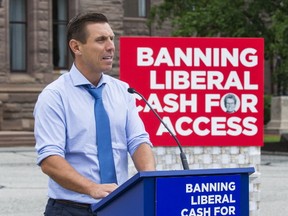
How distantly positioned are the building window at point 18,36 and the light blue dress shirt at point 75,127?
31.3 m

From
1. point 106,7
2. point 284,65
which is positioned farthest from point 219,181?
point 106,7

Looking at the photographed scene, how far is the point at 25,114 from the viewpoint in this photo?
34188mm

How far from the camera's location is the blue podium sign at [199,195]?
12.0ft

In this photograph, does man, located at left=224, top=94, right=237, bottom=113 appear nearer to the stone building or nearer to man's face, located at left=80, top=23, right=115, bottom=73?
man's face, located at left=80, top=23, right=115, bottom=73

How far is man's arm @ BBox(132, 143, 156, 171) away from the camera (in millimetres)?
4348

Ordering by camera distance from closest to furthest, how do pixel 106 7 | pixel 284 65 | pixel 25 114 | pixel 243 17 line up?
1. pixel 284 65
2. pixel 243 17
3. pixel 25 114
4. pixel 106 7

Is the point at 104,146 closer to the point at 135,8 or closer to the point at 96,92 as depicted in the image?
the point at 96,92

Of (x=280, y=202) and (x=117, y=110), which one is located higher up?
(x=117, y=110)

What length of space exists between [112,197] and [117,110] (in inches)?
26.8

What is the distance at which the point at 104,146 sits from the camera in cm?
423

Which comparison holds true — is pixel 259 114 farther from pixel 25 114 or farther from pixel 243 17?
pixel 25 114

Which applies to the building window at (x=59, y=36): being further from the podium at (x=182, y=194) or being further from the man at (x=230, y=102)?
the podium at (x=182, y=194)

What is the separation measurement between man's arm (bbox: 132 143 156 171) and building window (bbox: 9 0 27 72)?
31275 mm

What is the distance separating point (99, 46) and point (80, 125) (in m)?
0.37
